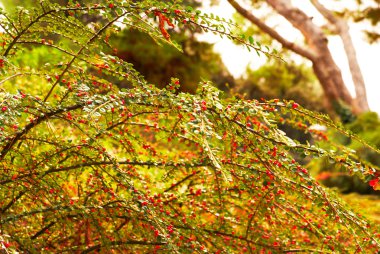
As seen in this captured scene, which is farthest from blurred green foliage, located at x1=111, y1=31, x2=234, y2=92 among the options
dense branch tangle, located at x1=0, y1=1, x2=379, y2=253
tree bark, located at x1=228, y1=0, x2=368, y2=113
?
dense branch tangle, located at x1=0, y1=1, x2=379, y2=253

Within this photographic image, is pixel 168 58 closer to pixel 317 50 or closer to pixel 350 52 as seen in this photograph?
pixel 317 50

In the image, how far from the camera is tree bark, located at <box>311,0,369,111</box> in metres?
9.73

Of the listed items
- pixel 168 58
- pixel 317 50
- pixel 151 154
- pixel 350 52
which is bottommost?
pixel 151 154

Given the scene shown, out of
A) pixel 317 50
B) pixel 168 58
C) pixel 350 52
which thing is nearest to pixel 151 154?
pixel 317 50

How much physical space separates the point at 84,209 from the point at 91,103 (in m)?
0.44

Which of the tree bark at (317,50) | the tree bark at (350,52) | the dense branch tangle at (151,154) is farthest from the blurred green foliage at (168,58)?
the dense branch tangle at (151,154)

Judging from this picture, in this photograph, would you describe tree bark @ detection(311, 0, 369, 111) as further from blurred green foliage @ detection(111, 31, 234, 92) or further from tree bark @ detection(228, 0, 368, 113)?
blurred green foliage @ detection(111, 31, 234, 92)

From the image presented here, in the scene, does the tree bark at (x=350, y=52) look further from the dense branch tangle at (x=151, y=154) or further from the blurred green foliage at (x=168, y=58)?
the dense branch tangle at (x=151, y=154)

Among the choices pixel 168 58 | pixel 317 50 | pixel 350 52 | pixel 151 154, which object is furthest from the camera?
pixel 168 58

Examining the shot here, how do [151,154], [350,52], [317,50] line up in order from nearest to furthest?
[151,154] < [317,50] < [350,52]

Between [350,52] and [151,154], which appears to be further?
[350,52]

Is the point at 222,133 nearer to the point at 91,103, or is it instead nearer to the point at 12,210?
the point at 91,103

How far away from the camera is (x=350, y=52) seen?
1034 centimetres

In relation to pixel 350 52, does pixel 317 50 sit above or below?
below
